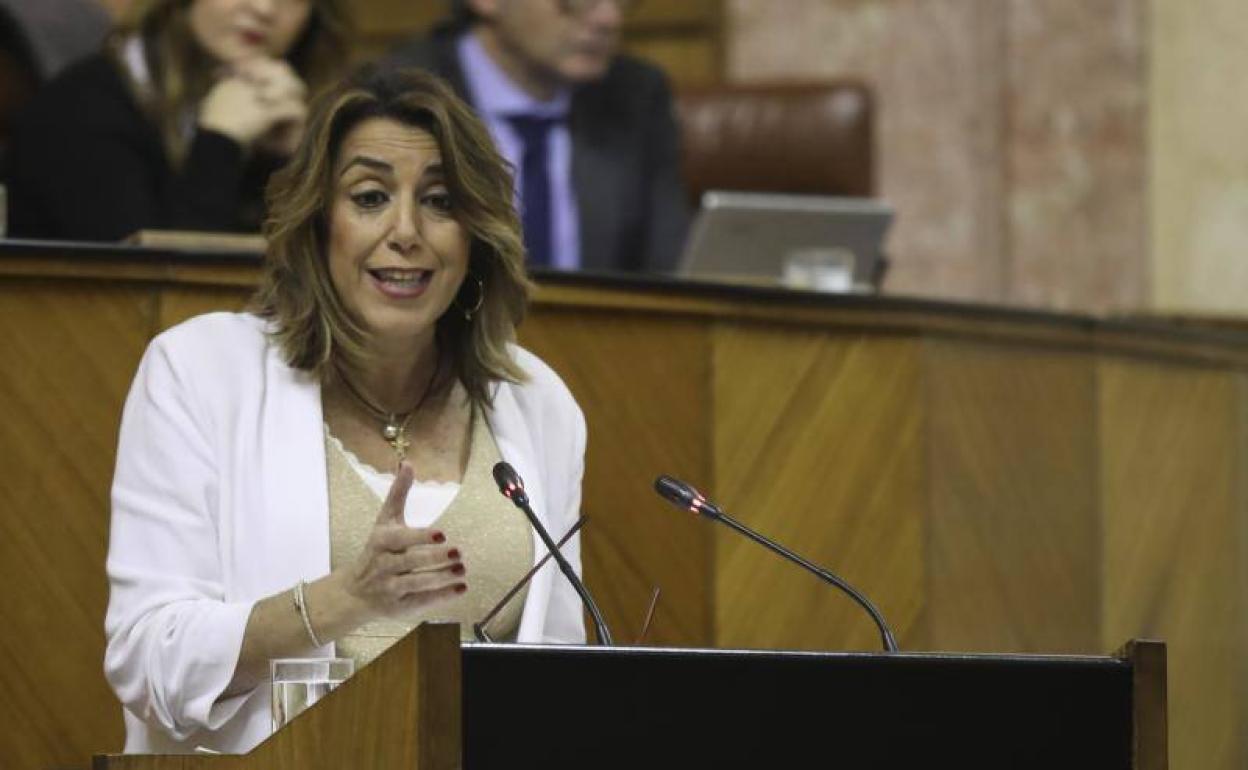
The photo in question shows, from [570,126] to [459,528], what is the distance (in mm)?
2215

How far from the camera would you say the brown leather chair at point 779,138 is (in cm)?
602

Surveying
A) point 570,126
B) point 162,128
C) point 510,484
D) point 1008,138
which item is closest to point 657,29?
point 1008,138

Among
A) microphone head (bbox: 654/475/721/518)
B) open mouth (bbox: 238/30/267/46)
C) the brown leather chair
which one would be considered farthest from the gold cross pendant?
the brown leather chair

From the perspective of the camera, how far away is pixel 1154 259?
746cm

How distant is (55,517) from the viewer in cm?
362

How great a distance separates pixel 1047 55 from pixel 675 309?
3534 mm

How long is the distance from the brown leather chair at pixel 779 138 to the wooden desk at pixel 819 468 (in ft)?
3.38

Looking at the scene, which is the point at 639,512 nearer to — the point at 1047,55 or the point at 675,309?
the point at 675,309

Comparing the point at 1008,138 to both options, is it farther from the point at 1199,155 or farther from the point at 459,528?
the point at 459,528

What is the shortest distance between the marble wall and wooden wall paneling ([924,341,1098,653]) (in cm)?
255

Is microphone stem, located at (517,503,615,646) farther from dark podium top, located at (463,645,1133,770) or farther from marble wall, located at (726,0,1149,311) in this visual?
marble wall, located at (726,0,1149,311)

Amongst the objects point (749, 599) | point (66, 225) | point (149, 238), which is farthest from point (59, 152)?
point (749, 599)

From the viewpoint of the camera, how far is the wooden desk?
11.9 ft

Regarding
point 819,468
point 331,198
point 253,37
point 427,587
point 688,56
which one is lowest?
point 427,587
